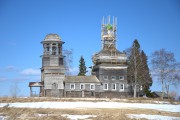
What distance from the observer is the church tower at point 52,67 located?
6525 cm

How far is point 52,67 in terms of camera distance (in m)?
66.0

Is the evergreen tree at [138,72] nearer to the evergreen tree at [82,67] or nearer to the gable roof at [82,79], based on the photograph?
the gable roof at [82,79]

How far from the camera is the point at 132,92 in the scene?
71.8 meters

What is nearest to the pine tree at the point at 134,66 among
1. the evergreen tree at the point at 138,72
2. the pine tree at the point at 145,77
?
the evergreen tree at the point at 138,72

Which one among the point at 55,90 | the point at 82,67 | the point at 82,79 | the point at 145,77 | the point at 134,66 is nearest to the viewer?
the point at 55,90

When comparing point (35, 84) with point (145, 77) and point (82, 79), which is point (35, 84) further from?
point (145, 77)

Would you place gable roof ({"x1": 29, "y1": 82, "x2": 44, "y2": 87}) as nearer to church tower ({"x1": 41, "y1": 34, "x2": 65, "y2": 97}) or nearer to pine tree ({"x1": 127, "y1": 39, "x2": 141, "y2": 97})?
church tower ({"x1": 41, "y1": 34, "x2": 65, "y2": 97})

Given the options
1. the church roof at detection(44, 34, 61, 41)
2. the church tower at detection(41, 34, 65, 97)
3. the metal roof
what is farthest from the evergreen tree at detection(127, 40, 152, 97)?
the church roof at detection(44, 34, 61, 41)

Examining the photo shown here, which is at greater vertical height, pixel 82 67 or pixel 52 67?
pixel 82 67

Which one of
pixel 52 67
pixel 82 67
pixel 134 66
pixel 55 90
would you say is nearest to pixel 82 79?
pixel 55 90

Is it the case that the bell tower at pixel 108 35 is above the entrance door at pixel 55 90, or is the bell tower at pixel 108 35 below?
above

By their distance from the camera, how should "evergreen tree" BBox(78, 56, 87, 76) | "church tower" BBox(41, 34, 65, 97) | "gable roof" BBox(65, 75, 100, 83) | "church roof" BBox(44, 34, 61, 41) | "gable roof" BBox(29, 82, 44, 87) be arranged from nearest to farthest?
"church tower" BBox(41, 34, 65, 97), "gable roof" BBox(29, 82, 44, 87), "gable roof" BBox(65, 75, 100, 83), "church roof" BBox(44, 34, 61, 41), "evergreen tree" BBox(78, 56, 87, 76)

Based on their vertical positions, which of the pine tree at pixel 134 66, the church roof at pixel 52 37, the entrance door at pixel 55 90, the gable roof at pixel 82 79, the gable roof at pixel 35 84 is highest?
the church roof at pixel 52 37

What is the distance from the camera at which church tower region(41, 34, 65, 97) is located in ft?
214
